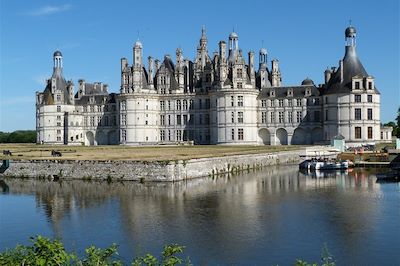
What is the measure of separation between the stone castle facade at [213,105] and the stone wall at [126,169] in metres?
25.6

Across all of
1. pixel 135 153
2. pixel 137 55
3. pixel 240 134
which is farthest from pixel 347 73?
pixel 135 153

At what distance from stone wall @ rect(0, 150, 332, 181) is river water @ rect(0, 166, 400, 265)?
1397mm

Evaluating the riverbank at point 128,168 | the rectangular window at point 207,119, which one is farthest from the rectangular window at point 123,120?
the riverbank at point 128,168

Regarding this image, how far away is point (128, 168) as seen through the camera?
39312 mm

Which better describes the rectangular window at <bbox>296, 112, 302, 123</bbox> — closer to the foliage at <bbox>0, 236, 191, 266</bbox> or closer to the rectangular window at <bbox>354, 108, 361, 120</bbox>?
the rectangular window at <bbox>354, 108, 361, 120</bbox>

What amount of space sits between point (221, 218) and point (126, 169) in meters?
16.2

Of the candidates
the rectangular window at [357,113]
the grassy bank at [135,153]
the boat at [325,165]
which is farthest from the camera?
the rectangular window at [357,113]

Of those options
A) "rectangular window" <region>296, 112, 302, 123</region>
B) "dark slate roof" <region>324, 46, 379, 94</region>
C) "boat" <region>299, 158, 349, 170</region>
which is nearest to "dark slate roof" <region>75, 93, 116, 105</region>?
"rectangular window" <region>296, 112, 302, 123</region>

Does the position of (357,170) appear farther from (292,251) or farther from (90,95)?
(90,95)

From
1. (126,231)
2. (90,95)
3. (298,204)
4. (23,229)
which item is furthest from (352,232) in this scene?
(90,95)

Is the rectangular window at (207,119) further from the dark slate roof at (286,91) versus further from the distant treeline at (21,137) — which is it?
the distant treeline at (21,137)

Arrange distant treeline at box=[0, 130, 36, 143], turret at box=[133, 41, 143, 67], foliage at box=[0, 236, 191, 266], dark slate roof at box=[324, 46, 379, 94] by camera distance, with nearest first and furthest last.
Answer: foliage at box=[0, 236, 191, 266], dark slate roof at box=[324, 46, 379, 94], turret at box=[133, 41, 143, 67], distant treeline at box=[0, 130, 36, 143]

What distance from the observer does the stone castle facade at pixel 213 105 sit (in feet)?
225

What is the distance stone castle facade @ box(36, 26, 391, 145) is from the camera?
68500 millimetres
